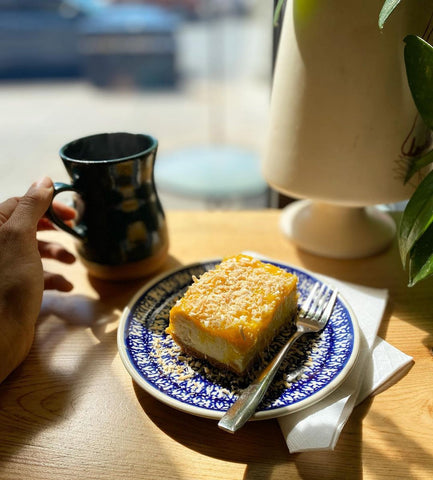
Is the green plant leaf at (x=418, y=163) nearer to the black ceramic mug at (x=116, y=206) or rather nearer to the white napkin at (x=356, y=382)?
the white napkin at (x=356, y=382)

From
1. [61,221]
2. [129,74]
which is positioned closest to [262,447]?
[61,221]

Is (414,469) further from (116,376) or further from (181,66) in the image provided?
(181,66)

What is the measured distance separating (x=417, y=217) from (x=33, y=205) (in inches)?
16.5

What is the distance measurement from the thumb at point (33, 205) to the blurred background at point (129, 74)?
6.33ft

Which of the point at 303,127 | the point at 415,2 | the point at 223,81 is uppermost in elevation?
the point at 415,2

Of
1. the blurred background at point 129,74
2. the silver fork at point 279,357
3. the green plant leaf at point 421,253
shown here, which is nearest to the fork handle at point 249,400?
the silver fork at point 279,357

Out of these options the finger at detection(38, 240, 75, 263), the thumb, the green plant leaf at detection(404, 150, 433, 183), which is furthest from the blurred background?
the green plant leaf at detection(404, 150, 433, 183)

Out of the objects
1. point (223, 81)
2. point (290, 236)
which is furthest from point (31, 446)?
point (223, 81)

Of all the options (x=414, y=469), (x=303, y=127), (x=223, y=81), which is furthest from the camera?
(x=223, y=81)

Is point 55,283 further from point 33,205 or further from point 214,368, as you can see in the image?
point 214,368

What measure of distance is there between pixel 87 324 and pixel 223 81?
3.85m

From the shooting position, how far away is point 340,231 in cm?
68

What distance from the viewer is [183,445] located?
38 centimetres

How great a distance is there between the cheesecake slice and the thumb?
0.19m
